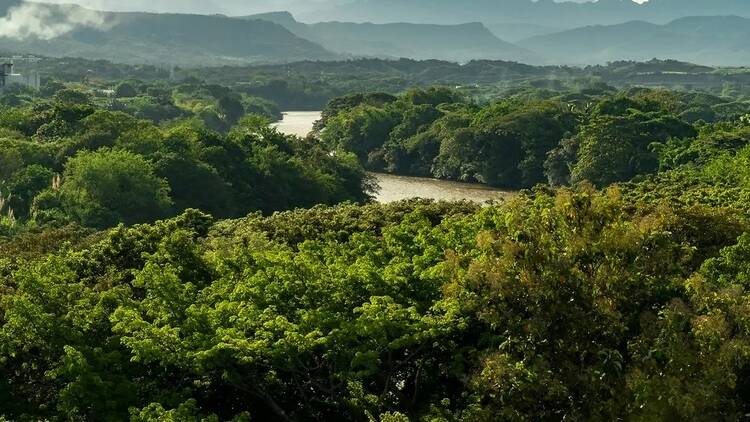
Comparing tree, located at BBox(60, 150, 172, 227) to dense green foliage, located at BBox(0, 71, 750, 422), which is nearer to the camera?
dense green foliage, located at BBox(0, 71, 750, 422)

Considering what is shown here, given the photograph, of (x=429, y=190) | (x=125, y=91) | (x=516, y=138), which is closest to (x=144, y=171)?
(x=429, y=190)

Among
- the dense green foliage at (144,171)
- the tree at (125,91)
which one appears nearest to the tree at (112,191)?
the dense green foliage at (144,171)

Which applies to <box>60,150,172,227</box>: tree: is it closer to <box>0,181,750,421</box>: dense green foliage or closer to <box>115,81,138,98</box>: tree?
<box>0,181,750,421</box>: dense green foliage

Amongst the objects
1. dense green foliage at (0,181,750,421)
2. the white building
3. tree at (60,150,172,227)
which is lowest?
the white building

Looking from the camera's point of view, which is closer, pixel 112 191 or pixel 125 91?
pixel 112 191

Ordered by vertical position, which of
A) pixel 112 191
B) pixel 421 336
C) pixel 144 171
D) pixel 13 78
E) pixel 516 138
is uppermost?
pixel 421 336

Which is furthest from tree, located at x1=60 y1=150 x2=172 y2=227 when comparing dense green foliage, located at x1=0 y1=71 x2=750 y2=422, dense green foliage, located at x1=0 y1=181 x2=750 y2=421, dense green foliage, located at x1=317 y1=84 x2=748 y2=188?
dense green foliage, located at x1=317 y1=84 x2=748 y2=188

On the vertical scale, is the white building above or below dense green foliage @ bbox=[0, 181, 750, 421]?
below

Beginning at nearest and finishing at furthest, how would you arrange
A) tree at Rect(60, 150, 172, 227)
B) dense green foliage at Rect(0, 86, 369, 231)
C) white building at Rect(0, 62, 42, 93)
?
tree at Rect(60, 150, 172, 227), dense green foliage at Rect(0, 86, 369, 231), white building at Rect(0, 62, 42, 93)

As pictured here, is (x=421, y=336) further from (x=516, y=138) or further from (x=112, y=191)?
(x=516, y=138)
